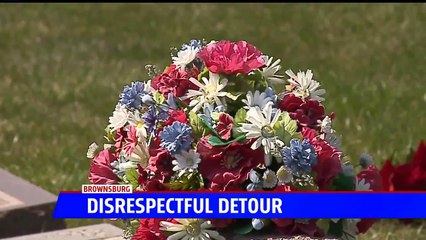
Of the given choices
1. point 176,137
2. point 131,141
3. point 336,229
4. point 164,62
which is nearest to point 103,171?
point 131,141

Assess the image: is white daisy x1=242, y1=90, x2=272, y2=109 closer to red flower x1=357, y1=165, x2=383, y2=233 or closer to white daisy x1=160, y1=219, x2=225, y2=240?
white daisy x1=160, y1=219, x2=225, y2=240

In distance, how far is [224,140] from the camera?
325cm

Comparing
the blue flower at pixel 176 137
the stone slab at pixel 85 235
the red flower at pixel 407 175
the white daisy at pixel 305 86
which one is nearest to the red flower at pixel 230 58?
the white daisy at pixel 305 86

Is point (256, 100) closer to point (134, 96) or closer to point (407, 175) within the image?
point (134, 96)

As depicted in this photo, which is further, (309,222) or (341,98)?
(341,98)

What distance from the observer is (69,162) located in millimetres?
6660

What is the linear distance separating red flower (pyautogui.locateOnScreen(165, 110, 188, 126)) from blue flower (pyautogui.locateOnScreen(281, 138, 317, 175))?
1.09ft

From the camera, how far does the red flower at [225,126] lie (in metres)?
3.25

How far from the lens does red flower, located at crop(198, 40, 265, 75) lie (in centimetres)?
341

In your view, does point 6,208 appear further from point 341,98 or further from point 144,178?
point 341,98

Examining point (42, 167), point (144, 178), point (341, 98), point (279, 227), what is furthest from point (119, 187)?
point (341, 98)

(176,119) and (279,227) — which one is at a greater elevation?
(176,119)

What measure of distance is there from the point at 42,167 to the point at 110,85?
230cm

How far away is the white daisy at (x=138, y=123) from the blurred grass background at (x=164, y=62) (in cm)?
213
